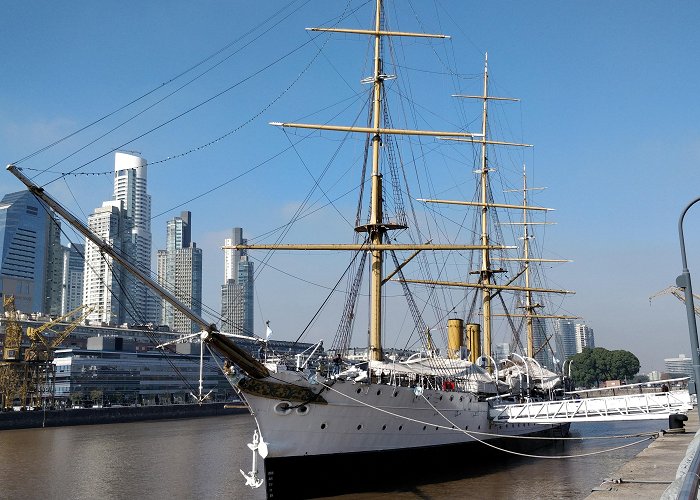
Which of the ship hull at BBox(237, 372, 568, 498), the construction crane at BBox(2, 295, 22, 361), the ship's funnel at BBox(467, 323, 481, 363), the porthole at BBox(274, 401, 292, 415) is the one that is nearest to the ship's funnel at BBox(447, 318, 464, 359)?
the ship's funnel at BBox(467, 323, 481, 363)

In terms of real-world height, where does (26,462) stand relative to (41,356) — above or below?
below

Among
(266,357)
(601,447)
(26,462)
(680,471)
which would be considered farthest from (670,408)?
(26,462)

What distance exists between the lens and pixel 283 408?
26.2 meters

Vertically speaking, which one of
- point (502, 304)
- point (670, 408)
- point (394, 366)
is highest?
point (502, 304)

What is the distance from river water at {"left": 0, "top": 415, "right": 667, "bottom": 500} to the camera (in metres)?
29.3

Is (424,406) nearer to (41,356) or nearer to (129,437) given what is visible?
(129,437)

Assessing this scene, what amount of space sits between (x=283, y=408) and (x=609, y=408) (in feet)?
59.0

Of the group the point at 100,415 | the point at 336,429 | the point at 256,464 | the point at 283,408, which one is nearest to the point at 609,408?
the point at 336,429

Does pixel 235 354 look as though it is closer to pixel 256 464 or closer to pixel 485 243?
pixel 256 464

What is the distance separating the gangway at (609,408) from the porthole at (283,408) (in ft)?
49.2

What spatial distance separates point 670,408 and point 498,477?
28.9ft

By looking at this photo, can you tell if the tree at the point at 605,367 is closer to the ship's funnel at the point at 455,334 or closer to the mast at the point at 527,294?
the mast at the point at 527,294

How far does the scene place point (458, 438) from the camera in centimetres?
3547

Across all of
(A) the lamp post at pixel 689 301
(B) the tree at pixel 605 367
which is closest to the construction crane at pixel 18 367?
(A) the lamp post at pixel 689 301
